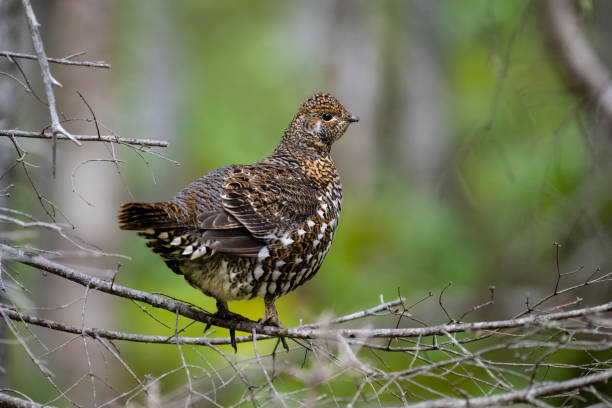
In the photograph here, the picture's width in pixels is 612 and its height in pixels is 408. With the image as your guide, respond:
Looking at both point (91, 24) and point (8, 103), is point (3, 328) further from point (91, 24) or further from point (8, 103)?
point (91, 24)

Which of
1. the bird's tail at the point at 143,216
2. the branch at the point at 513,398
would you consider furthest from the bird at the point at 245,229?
the branch at the point at 513,398

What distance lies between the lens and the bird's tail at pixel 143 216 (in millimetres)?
→ 3168

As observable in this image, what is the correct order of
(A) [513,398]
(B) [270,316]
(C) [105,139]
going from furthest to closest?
(B) [270,316] → (C) [105,139] → (A) [513,398]

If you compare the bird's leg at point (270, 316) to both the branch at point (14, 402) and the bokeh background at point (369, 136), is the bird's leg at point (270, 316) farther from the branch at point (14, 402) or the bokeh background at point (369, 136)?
the branch at point (14, 402)

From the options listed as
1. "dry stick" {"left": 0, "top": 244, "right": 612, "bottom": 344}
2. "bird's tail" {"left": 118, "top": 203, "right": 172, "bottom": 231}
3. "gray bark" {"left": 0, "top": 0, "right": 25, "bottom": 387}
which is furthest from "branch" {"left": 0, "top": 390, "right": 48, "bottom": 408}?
"gray bark" {"left": 0, "top": 0, "right": 25, "bottom": 387}

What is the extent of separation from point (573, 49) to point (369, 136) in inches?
405

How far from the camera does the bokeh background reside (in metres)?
5.80

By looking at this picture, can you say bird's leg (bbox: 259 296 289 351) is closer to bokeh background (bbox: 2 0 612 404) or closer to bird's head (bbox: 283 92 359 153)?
bokeh background (bbox: 2 0 612 404)

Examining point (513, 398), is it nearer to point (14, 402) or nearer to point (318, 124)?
point (14, 402)

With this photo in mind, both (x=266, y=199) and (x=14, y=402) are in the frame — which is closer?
(x=14, y=402)

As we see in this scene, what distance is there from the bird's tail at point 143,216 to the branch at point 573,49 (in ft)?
11.2

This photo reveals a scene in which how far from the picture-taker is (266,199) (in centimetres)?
401

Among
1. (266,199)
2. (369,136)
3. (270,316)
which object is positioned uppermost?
(369,136)

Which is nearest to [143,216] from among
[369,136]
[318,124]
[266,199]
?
[266,199]
